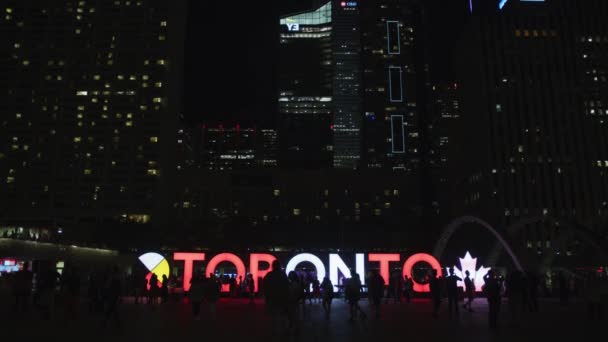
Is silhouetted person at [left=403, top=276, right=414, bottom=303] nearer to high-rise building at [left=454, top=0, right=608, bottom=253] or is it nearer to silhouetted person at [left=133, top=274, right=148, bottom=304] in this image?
silhouetted person at [left=133, top=274, right=148, bottom=304]

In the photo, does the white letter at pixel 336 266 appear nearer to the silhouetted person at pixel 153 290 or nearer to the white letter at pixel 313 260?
the white letter at pixel 313 260

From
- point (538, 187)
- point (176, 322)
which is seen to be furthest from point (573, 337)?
point (538, 187)

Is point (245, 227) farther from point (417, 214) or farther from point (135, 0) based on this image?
point (135, 0)

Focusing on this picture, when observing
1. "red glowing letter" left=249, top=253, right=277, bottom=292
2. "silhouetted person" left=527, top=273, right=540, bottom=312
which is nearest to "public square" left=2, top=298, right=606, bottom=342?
"silhouetted person" left=527, top=273, right=540, bottom=312

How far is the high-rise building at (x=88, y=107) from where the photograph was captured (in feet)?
495

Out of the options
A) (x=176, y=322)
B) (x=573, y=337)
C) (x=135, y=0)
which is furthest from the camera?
(x=135, y=0)

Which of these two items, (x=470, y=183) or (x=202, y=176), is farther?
(x=202, y=176)

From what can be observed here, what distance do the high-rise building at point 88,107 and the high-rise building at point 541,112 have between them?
94.8 meters

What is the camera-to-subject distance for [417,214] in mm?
145375

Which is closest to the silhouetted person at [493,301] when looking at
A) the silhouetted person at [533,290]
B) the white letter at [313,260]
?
the silhouetted person at [533,290]

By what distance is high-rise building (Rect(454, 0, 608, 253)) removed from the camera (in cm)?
12581

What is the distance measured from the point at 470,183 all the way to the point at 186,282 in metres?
122

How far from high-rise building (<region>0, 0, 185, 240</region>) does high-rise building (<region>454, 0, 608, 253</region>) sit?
94.8m

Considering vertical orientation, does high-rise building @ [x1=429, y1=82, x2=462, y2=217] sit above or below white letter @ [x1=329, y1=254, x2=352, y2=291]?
above
